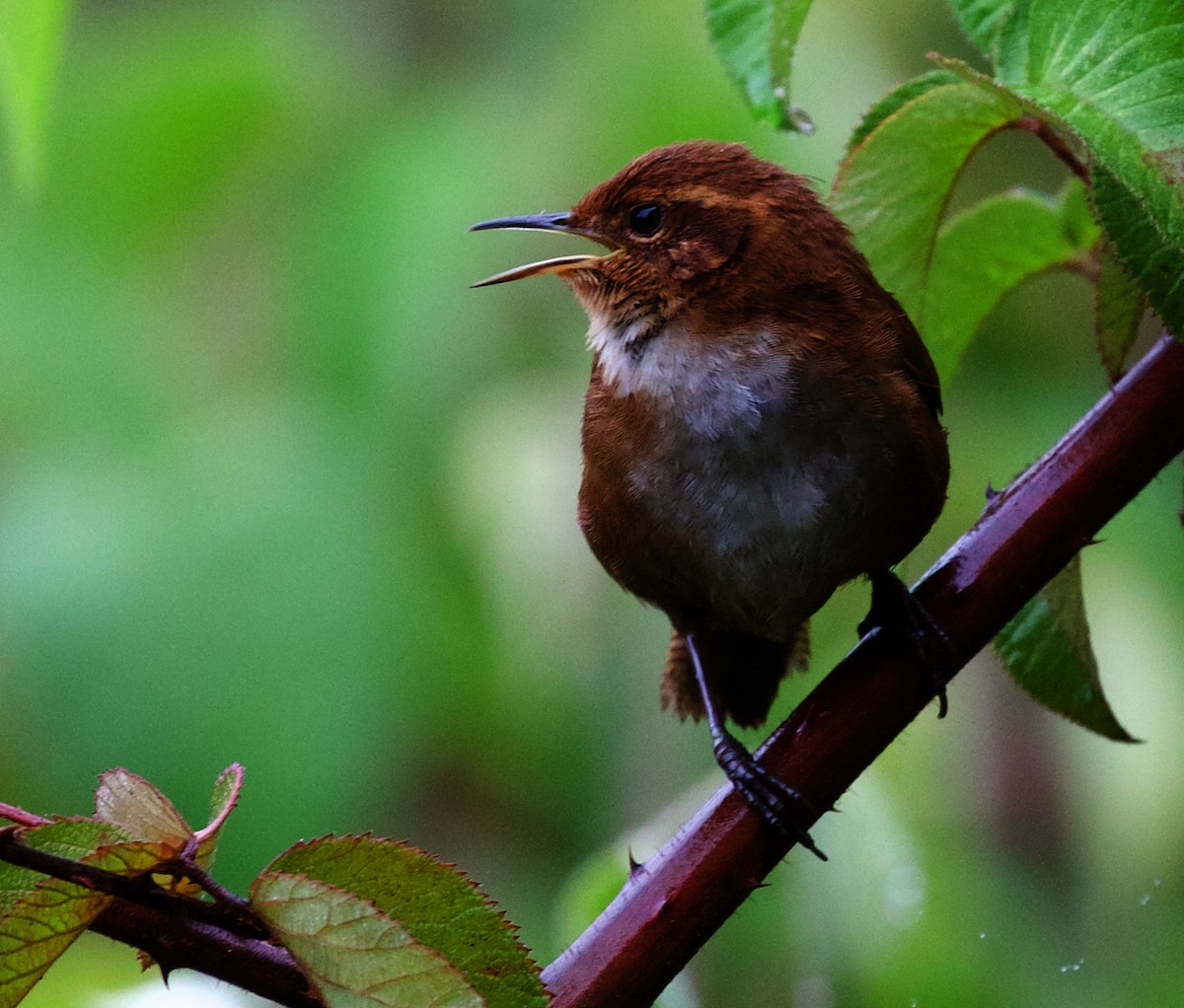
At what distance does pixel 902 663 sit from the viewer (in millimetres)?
1766

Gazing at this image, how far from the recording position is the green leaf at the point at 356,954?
125cm

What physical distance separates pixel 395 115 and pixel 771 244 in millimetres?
1450

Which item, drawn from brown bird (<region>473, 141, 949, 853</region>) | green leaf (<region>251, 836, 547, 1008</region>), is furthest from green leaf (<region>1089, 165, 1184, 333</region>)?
green leaf (<region>251, 836, 547, 1008</region>)

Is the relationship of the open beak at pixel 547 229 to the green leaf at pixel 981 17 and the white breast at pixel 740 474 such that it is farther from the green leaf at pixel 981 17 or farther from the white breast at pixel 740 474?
the green leaf at pixel 981 17

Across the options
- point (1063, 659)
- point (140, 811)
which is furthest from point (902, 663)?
point (140, 811)

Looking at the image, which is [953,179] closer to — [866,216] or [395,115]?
[866,216]

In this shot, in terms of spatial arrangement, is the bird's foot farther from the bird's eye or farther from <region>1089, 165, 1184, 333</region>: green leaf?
the bird's eye

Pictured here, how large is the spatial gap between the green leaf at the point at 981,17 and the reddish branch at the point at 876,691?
39cm

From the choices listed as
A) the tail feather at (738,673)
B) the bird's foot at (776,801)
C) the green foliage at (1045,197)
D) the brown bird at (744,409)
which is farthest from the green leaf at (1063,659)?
the tail feather at (738,673)

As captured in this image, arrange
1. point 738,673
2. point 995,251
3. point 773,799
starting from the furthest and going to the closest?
1. point 738,673
2. point 995,251
3. point 773,799

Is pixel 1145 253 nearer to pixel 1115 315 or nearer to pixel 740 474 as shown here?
pixel 1115 315

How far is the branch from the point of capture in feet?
5.11

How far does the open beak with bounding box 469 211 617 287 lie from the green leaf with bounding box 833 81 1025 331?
746 millimetres

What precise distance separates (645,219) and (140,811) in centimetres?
151
